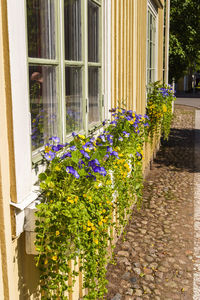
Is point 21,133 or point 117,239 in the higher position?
point 21,133

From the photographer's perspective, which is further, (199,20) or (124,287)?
(199,20)

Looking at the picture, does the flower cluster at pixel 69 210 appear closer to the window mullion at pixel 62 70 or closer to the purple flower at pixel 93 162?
the purple flower at pixel 93 162

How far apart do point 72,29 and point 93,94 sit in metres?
0.70

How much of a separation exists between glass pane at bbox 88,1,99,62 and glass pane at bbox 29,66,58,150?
0.81m

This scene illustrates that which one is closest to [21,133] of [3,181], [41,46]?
[3,181]

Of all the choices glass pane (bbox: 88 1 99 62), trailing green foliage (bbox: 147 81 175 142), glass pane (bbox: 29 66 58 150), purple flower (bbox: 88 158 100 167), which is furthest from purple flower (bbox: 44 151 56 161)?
trailing green foliage (bbox: 147 81 175 142)

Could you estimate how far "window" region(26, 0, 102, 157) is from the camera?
2158 mm

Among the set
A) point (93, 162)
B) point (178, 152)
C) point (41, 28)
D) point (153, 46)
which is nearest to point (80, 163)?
point (93, 162)

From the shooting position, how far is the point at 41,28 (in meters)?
2.20

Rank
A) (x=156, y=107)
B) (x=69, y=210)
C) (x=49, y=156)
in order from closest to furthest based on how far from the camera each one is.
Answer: (x=69, y=210) < (x=49, y=156) < (x=156, y=107)

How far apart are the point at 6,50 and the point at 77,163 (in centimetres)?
73

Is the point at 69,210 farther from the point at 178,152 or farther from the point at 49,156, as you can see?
the point at 178,152

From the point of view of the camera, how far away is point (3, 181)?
172cm

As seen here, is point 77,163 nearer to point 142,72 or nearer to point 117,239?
point 117,239
